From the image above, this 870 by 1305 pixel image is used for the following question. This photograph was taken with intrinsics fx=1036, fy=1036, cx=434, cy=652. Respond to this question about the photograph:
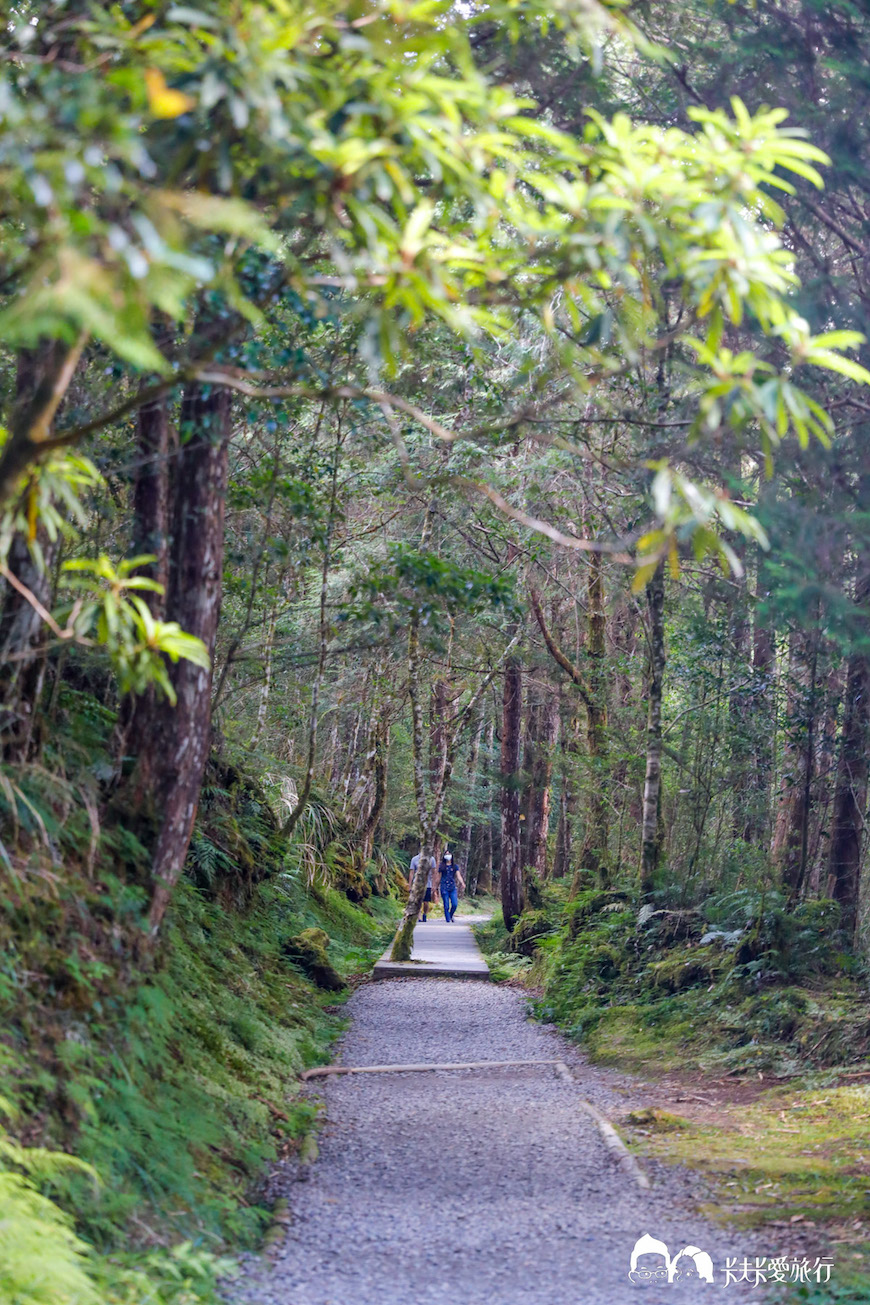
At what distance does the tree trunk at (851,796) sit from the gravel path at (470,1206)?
11.9 ft

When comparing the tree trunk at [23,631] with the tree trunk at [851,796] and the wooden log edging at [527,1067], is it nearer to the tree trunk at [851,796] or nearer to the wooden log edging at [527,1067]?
the wooden log edging at [527,1067]

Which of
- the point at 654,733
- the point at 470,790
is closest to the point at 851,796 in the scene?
the point at 654,733

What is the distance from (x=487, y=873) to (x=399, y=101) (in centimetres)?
4670

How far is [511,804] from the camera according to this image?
67.9 feet

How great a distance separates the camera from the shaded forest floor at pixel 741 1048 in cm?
627

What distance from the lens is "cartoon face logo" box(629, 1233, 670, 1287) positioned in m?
5.20

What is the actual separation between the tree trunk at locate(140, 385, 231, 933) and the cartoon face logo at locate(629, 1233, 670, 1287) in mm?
3411

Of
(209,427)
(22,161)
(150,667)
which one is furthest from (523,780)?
(22,161)

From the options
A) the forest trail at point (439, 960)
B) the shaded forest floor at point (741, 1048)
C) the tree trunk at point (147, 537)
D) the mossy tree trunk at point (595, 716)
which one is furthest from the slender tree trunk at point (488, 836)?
the tree trunk at point (147, 537)

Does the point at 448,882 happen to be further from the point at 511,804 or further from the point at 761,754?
the point at 761,754

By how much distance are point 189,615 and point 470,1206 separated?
4.13 m

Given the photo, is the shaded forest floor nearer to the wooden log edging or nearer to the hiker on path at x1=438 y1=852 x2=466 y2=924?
the wooden log edging

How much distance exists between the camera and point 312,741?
40.0 feet

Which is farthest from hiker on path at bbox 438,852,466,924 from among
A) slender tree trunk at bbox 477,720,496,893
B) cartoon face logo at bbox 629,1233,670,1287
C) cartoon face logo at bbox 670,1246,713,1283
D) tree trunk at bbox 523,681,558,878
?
cartoon face logo at bbox 670,1246,713,1283
